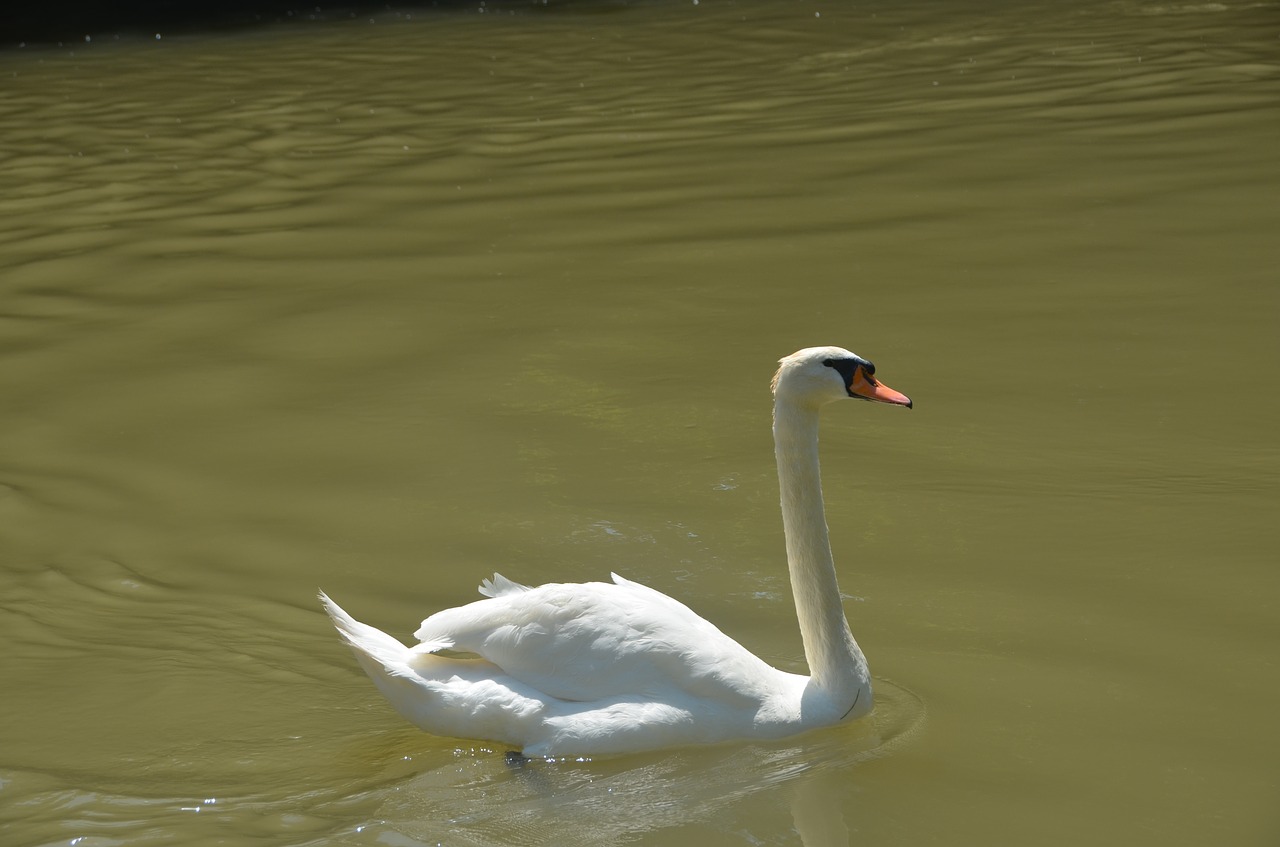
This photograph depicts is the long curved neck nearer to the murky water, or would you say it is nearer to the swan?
the swan

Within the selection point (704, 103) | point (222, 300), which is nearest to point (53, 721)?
point (222, 300)

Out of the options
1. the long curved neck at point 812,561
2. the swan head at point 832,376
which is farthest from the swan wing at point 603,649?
the swan head at point 832,376

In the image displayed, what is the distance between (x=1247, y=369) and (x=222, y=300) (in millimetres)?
5135

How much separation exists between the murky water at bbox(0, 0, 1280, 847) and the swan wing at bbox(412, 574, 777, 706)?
0.65 ft

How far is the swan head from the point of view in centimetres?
419

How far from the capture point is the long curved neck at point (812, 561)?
13.8ft

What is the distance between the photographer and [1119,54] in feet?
43.3

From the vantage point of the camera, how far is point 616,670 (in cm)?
415

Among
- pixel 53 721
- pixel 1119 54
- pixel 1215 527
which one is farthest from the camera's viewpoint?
pixel 1119 54

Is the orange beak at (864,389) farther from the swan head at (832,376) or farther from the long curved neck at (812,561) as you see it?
the long curved neck at (812,561)

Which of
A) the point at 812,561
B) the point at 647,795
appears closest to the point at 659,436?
the point at 812,561

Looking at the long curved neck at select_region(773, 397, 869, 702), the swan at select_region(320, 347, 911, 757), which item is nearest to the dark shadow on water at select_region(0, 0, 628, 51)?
the long curved neck at select_region(773, 397, 869, 702)

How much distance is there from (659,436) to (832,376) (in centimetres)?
226

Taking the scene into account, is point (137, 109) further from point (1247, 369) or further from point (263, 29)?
point (1247, 369)
